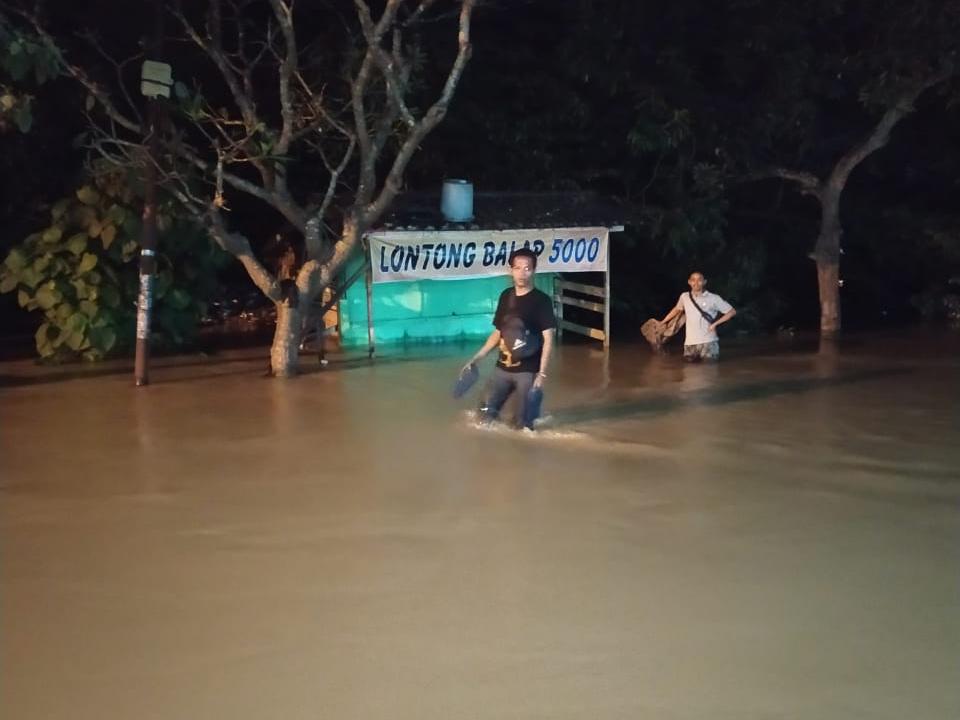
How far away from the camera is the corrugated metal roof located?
1458 centimetres

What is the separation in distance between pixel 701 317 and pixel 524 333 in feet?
16.7

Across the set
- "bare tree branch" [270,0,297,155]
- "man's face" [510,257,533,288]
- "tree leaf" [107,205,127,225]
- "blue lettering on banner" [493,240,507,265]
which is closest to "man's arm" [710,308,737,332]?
"blue lettering on banner" [493,240,507,265]

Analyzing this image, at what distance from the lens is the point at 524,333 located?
9602mm

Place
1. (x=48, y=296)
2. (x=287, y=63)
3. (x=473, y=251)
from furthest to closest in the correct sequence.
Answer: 1. (x=473, y=251)
2. (x=48, y=296)
3. (x=287, y=63)

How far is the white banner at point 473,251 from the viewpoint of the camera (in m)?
14.3

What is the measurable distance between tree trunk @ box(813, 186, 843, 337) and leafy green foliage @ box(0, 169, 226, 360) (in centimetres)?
969

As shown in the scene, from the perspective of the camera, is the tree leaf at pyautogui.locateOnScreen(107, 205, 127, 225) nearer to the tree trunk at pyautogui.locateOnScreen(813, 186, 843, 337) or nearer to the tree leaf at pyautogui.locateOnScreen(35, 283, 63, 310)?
the tree leaf at pyautogui.locateOnScreen(35, 283, 63, 310)

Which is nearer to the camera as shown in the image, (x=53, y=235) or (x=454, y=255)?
(x=53, y=235)

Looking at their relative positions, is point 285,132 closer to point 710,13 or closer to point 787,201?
point 710,13

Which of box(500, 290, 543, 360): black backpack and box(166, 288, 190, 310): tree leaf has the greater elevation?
box(166, 288, 190, 310): tree leaf

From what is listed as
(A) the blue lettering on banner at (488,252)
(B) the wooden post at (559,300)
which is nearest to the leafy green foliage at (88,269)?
(A) the blue lettering on banner at (488,252)

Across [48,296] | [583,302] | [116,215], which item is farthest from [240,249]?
[583,302]

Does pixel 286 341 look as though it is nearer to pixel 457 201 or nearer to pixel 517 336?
pixel 457 201

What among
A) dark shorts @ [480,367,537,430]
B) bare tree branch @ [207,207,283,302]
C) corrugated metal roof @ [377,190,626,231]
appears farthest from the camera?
corrugated metal roof @ [377,190,626,231]
